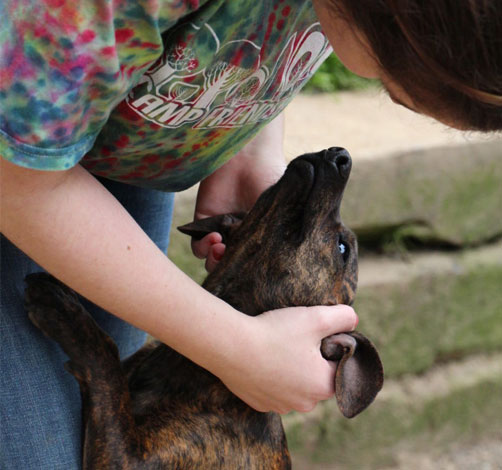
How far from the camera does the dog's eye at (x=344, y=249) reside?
85.6 inches

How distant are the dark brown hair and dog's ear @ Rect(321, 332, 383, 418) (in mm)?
702

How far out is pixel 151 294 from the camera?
1478 mm

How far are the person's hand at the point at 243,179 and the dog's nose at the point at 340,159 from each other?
218 millimetres

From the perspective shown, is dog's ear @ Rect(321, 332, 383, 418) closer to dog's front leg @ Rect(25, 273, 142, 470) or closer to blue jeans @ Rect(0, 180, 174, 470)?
dog's front leg @ Rect(25, 273, 142, 470)

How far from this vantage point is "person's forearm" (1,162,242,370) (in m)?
1.32

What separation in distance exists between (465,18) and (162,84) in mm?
561

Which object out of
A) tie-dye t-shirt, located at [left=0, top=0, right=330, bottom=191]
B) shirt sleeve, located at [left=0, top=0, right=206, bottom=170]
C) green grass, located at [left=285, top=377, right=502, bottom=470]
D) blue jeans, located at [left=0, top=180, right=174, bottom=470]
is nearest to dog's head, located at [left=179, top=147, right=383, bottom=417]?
tie-dye t-shirt, located at [left=0, top=0, right=330, bottom=191]

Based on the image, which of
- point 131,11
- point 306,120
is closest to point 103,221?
point 131,11

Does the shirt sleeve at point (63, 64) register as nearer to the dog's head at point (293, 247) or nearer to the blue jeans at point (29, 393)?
the blue jeans at point (29, 393)

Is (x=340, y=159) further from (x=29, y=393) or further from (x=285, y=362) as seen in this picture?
(x=29, y=393)

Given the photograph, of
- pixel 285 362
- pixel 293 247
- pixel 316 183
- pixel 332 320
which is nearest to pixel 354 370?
pixel 332 320

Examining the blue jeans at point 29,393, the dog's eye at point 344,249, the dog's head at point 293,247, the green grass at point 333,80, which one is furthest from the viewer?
the green grass at point 333,80

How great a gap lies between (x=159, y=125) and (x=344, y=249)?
0.80 metres

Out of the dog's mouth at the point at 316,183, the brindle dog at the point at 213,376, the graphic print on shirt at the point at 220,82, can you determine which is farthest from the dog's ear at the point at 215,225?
the graphic print on shirt at the point at 220,82
